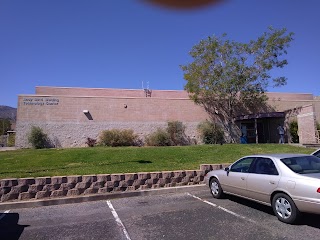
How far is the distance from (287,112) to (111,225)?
84.5ft

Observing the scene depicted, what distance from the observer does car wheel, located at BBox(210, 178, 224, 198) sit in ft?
27.6

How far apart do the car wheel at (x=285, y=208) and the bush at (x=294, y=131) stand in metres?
23.9

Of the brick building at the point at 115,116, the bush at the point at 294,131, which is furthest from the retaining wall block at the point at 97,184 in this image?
the bush at the point at 294,131

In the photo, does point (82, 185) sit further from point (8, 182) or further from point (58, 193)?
point (8, 182)

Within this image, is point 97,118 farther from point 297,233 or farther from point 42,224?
point 297,233

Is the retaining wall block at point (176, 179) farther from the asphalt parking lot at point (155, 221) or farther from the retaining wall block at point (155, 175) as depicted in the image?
the asphalt parking lot at point (155, 221)

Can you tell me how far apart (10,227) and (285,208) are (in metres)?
5.72

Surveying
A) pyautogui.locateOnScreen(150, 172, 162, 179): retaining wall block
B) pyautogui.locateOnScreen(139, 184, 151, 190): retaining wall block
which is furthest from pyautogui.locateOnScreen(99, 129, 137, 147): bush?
pyautogui.locateOnScreen(139, 184, 151, 190): retaining wall block

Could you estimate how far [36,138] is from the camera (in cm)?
2516

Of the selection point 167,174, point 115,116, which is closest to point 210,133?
point 115,116

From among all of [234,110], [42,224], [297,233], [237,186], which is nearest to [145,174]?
[237,186]

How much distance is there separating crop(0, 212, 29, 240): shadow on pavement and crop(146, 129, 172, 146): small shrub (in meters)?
19.0

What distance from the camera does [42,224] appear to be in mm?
6535

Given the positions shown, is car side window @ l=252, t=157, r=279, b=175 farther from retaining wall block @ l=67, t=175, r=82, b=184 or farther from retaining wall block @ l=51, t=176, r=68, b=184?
retaining wall block @ l=51, t=176, r=68, b=184
